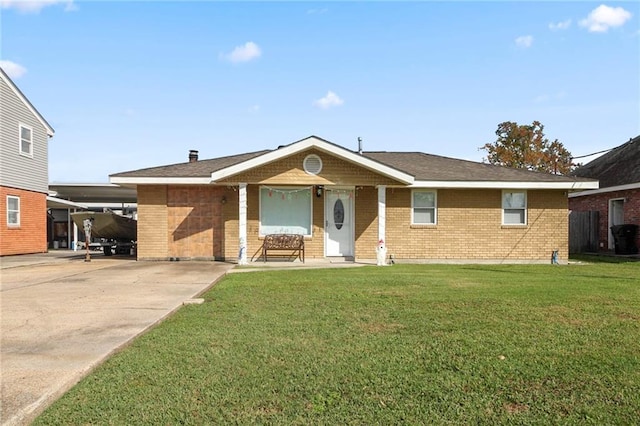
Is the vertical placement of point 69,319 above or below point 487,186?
below

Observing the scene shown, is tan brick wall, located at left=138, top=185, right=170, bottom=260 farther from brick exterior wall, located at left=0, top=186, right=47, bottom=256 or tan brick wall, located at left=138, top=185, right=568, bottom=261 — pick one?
brick exterior wall, located at left=0, top=186, right=47, bottom=256

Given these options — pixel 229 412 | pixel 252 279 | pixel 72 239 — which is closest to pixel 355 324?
pixel 229 412

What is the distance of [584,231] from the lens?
848 inches

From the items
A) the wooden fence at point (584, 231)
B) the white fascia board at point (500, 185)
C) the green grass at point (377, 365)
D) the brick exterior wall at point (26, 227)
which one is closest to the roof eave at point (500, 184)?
the white fascia board at point (500, 185)

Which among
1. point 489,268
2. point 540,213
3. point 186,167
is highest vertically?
point 186,167

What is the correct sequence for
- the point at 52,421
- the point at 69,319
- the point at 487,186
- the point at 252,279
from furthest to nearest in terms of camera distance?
the point at 487,186 → the point at 252,279 → the point at 69,319 → the point at 52,421

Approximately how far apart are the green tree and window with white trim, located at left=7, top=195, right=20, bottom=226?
1297 inches

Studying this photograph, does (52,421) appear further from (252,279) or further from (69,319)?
(252,279)

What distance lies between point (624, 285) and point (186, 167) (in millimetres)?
13123

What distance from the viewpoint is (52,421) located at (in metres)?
3.13

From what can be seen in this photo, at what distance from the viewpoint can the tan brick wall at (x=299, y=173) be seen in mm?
14070

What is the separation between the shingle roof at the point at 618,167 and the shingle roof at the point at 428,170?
242 inches

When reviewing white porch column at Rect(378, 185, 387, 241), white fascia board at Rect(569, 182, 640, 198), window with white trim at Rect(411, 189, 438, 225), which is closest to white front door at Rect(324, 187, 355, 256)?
white porch column at Rect(378, 185, 387, 241)

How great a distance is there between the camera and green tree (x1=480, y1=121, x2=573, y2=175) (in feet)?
122
